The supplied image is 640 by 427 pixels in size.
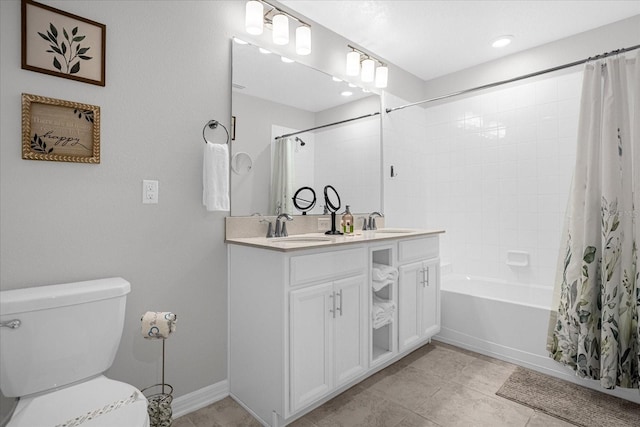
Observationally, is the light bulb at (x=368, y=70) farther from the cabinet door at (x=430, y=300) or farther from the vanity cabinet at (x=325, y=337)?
the vanity cabinet at (x=325, y=337)

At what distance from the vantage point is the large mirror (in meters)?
2.02

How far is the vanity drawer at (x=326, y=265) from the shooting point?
1.63 metres

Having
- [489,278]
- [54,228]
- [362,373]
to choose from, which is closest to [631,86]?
[489,278]

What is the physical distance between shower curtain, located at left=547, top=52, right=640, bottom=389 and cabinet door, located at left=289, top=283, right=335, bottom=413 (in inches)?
58.6

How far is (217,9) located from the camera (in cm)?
190

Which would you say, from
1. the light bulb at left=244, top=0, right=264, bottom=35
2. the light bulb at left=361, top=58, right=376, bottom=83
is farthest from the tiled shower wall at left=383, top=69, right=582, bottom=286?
the light bulb at left=244, top=0, right=264, bottom=35

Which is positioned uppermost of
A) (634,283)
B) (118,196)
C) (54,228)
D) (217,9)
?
(217,9)

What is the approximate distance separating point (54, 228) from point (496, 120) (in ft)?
11.1

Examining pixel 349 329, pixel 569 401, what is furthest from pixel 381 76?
pixel 569 401

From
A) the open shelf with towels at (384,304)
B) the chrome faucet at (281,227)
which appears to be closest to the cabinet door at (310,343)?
the open shelf with towels at (384,304)

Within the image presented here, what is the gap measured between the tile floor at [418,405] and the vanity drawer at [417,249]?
2.47 ft

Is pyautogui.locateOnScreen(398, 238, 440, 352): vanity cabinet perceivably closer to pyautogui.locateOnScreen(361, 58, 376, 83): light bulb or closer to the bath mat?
the bath mat

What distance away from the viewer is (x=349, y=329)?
1.89 meters

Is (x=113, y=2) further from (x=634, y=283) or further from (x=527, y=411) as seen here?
(x=634, y=283)
